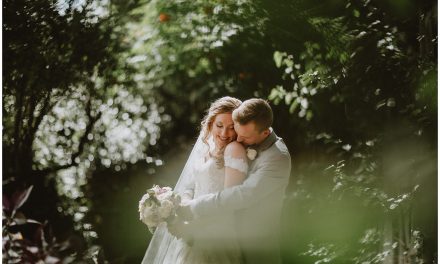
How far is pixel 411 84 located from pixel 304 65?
2.13 feet

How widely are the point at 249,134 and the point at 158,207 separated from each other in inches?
23.1

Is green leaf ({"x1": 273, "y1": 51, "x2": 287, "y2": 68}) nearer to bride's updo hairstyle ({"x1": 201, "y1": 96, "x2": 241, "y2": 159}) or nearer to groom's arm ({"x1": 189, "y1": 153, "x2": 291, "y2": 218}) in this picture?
bride's updo hairstyle ({"x1": 201, "y1": 96, "x2": 241, "y2": 159})

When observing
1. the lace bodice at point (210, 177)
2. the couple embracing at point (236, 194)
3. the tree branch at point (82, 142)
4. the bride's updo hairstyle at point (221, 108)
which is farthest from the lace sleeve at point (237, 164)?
the tree branch at point (82, 142)

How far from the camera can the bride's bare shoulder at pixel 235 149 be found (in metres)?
2.65

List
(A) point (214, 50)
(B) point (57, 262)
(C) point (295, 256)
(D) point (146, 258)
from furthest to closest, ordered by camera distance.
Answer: (A) point (214, 50) < (C) point (295, 256) < (D) point (146, 258) < (B) point (57, 262)

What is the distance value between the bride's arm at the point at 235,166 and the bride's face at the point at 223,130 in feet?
0.42

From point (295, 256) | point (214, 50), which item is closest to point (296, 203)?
point (295, 256)

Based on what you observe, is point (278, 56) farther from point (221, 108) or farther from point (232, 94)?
point (221, 108)

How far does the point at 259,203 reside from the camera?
8.88 feet

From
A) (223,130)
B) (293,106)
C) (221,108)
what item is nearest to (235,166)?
(223,130)

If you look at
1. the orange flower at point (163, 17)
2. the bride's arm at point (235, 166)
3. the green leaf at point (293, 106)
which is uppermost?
the orange flower at point (163, 17)

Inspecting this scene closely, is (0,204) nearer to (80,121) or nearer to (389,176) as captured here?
(80,121)

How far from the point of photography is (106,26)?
3.45m

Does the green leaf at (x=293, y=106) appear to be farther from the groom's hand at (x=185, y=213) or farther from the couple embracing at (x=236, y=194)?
the groom's hand at (x=185, y=213)
